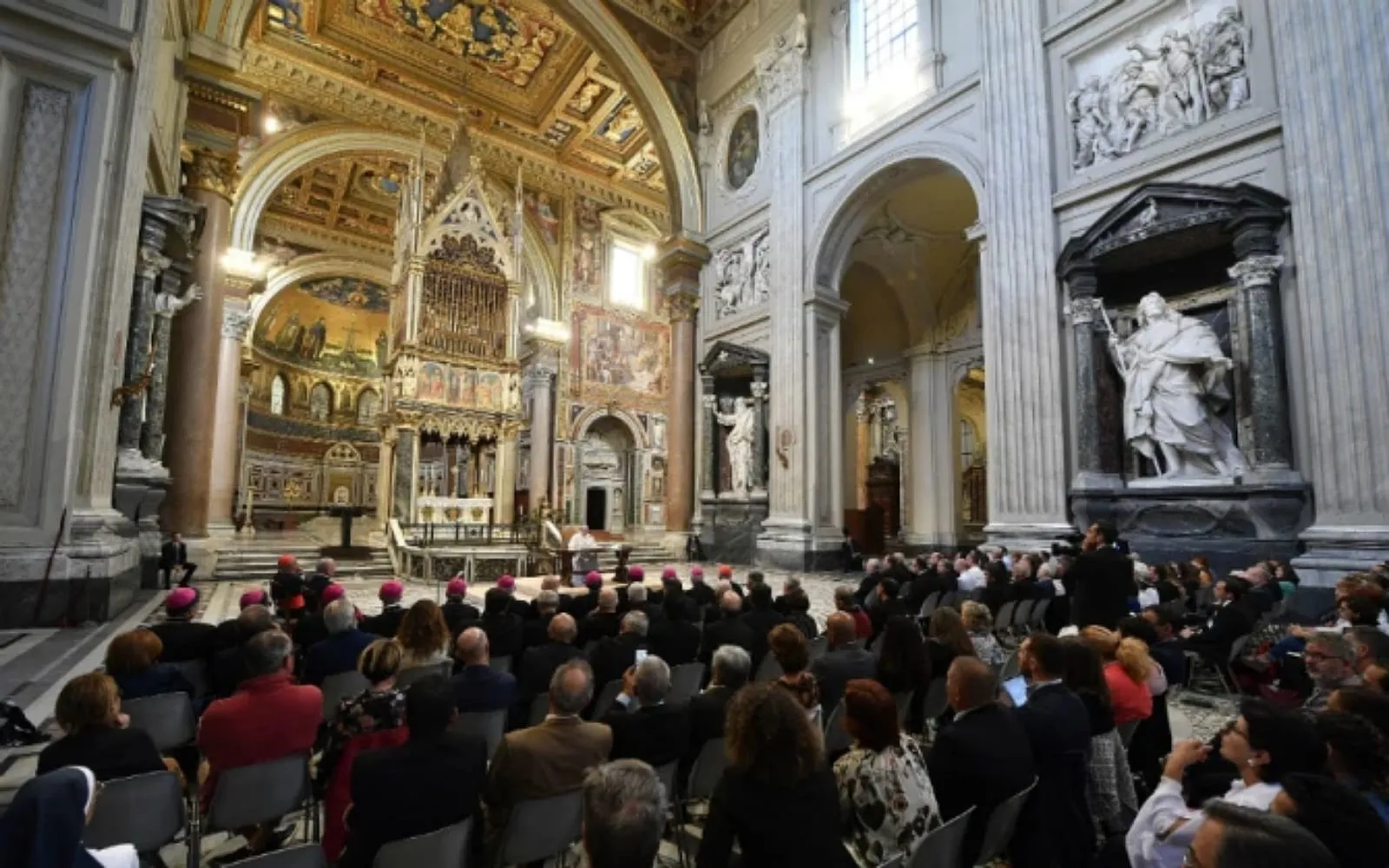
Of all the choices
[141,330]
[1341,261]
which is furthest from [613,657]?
[141,330]

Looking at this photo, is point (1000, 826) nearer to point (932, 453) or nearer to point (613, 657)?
point (613, 657)

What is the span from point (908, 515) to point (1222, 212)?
9.03m

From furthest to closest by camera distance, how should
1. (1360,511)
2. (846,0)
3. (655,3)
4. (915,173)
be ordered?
1. (655,3)
2. (846,0)
3. (915,173)
4. (1360,511)

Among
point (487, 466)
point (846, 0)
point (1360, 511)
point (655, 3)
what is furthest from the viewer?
point (487, 466)

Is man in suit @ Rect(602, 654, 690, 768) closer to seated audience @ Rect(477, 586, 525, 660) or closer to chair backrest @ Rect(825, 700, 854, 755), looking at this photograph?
chair backrest @ Rect(825, 700, 854, 755)

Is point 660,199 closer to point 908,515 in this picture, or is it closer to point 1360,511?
point 908,515

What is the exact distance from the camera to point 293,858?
1620 mm

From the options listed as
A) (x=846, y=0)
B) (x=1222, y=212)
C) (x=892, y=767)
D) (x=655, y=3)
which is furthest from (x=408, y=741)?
(x=655, y=3)

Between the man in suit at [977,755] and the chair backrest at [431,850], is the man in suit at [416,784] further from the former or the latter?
the man in suit at [977,755]

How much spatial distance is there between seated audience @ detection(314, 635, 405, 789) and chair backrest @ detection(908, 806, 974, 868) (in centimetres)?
179

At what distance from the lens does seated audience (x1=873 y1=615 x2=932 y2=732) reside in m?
2.87

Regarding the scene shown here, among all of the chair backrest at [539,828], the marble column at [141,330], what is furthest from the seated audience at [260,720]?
the marble column at [141,330]

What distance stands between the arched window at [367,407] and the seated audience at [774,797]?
26160mm

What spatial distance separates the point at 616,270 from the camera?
826 inches
